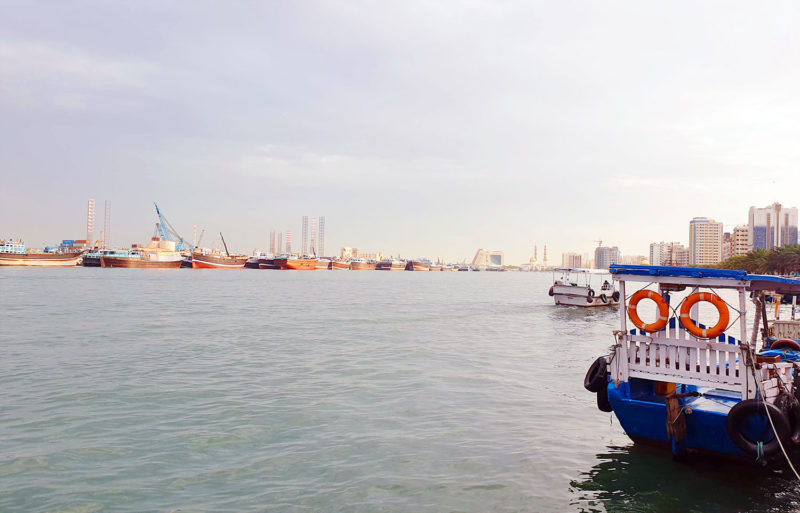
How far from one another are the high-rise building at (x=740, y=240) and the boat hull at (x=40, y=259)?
8454 inches

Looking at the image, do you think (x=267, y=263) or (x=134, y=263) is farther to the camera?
(x=267, y=263)

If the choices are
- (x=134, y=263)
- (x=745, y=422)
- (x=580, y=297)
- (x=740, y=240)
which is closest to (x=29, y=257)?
(x=134, y=263)

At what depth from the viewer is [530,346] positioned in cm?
2486

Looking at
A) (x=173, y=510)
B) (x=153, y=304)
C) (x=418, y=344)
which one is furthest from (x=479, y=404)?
(x=153, y=304)

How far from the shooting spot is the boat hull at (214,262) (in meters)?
172

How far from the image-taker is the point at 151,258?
535 ft

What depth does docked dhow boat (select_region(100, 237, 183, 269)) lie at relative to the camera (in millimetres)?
152875

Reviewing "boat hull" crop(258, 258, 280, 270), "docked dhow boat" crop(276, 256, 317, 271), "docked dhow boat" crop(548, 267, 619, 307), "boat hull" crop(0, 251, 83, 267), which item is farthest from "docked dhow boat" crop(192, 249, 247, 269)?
"docked dhow boat" crop(548, 267, 619, 307)

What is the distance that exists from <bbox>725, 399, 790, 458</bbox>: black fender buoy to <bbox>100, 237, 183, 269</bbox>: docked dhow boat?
166 m

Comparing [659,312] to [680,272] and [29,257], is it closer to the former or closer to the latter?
[680,272]

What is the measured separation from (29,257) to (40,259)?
98.9 inches

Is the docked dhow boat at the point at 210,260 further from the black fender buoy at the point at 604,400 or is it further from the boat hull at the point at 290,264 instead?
the black fender buoy at the point at 604,400

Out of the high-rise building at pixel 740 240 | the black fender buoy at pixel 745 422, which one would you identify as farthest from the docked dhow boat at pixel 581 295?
the high-rise building at pixel 740 240

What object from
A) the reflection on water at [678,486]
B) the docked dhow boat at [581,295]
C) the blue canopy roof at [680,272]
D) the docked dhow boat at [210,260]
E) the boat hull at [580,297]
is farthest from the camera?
the docked dhow boat at [210,260]
